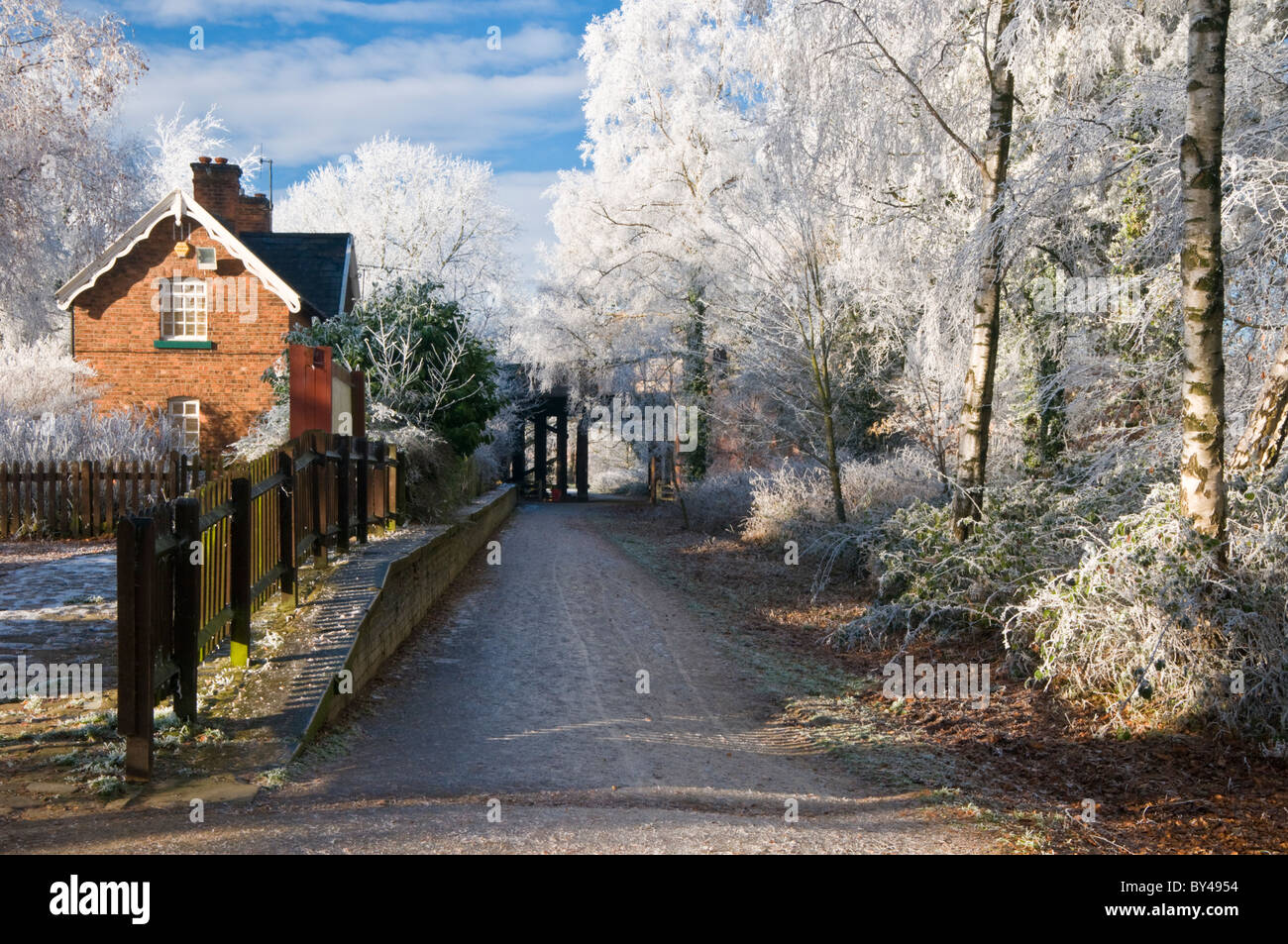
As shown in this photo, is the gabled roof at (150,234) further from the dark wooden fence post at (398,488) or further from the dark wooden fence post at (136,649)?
the dark wooden fence post at (136,649)

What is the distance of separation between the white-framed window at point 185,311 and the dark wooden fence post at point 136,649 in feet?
64.9

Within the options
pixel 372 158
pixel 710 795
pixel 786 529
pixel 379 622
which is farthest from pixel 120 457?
pixel 372 158

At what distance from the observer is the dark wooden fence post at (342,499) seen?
10.3 m

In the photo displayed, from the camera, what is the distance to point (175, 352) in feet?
74.6

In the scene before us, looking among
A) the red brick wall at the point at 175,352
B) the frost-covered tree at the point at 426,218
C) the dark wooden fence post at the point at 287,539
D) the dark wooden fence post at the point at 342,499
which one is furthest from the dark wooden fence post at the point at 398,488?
the frost-covered tree at the point at 426,218

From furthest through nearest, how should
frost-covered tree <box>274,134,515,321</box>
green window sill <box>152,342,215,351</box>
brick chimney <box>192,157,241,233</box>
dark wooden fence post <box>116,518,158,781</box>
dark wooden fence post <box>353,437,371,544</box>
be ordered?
frost-covered tree <box>274,134,515,321</box> → brick chimney <box>192,157,241,233</box> → green window sill <box>152,342,215,351</box> → dark wooden fence post <box>353,437,371,544</box> → dark wooden fence post <box>116,518,158,781</box>

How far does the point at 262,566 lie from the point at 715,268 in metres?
15.6

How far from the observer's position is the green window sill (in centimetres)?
2253

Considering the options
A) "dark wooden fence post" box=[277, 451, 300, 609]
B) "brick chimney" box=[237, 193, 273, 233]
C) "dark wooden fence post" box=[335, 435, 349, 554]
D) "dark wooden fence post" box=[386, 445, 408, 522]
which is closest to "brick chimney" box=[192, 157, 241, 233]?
"brick chimney" box=[237, 193, 273, 233]

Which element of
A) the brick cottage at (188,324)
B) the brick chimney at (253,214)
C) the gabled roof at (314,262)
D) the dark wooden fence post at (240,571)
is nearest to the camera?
the dark wooden fence post at (240,571)

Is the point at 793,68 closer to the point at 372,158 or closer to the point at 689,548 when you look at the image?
the point at 689,548

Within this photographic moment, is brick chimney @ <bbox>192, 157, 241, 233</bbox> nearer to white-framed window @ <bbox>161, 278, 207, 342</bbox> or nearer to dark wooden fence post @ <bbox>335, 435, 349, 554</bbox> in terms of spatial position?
white-framed window @ <bbox>161, 278, 207, 342</bbox>

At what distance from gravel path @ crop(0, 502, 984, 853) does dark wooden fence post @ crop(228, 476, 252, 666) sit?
3.17 feet

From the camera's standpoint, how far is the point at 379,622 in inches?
332
